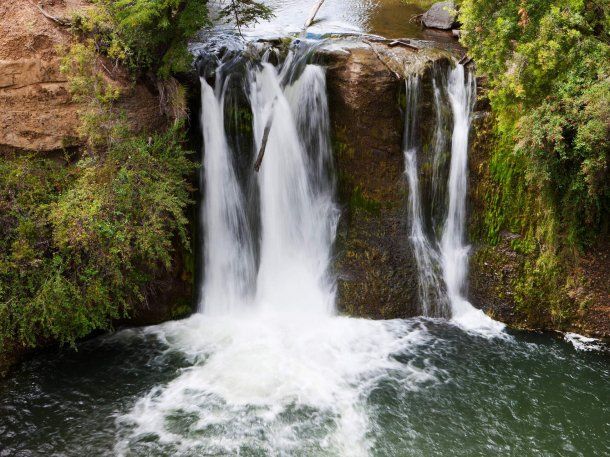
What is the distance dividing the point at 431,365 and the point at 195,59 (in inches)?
239

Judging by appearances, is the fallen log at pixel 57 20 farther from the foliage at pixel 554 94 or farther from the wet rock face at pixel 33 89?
the foliage at pixel 554 94

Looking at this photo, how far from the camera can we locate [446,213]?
857cm

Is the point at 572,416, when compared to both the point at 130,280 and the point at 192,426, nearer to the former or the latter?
the point at 192,426

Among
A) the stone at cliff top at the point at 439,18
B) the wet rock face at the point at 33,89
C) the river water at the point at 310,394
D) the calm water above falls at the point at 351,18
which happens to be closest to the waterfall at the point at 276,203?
the river water at the point at 310,394

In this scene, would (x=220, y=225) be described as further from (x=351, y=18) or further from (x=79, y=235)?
(x=351, y=18)

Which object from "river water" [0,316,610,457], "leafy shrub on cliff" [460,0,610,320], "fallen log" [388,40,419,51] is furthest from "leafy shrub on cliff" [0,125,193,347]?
"leafy shrub on cliff" [460,0,610,320]

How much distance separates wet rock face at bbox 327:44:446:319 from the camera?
8.13 metres

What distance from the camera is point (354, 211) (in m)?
8.62

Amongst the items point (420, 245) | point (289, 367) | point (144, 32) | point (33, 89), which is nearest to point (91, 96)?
point (33, 89)

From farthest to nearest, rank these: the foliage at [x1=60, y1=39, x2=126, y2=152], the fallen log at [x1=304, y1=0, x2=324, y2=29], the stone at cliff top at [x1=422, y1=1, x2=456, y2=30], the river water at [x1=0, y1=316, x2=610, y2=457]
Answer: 1. the fallen log at [x1=304, y1=0, x2=324, y2=29]
2. the stone at cliff top at [x1=422, y1=1, x2=456, y2=30]
3. the foliage at [x1=60, y1=39, x2=126, y2=152]
4. the river water at [x1=0, y1=316, x2=610, y2=457]

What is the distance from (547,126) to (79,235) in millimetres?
6377

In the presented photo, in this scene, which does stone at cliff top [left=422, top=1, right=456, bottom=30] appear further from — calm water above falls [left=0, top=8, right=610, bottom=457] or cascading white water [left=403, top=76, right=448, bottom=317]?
cascading white water [left=403, top=76, right=448, bottom=317]

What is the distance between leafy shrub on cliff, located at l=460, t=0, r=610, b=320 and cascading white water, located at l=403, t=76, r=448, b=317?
3.55 ft

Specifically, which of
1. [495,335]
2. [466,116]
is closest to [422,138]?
[466,116]
